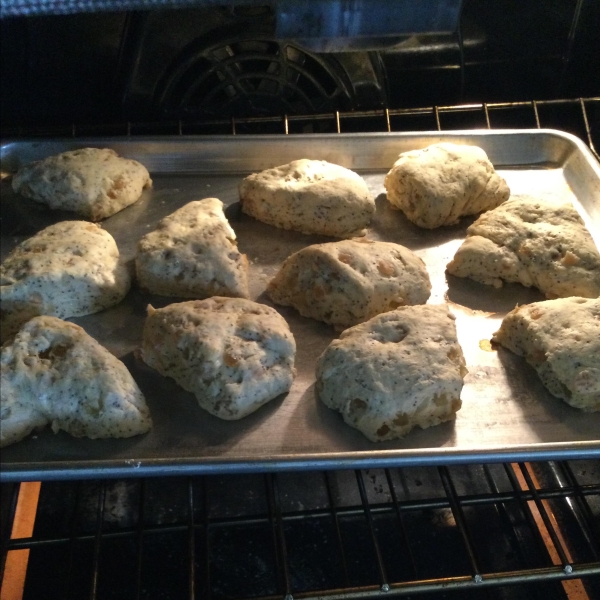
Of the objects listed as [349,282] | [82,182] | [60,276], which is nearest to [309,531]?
[349,282]

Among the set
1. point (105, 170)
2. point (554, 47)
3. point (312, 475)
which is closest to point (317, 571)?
point (312, 475)

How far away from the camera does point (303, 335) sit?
1.77m

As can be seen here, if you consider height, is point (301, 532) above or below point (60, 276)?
below

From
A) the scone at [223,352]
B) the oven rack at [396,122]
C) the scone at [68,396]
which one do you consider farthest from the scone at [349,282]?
the oven rack at [396,122]

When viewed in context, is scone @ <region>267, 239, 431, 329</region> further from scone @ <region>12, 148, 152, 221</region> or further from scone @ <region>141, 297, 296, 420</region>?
scone @ <region>12, 148, 152, 221</region>

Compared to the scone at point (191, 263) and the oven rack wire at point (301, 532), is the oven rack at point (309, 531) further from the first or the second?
the scone at point (191, 263)

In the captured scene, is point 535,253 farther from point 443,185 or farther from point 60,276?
point 60,276

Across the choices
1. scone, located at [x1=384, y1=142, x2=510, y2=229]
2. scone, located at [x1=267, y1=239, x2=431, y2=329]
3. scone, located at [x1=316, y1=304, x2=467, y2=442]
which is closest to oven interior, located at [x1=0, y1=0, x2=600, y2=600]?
scone, located at [x1=316, y1=304, x2=467, y2=442]

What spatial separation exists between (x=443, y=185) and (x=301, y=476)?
971 millimetres

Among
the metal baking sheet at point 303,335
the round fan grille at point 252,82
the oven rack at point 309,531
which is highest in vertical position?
the round fan grille at point 252,82

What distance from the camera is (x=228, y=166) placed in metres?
2.26

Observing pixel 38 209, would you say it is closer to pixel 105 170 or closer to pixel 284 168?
pixel 105 170

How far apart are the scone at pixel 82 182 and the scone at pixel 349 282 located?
626 mm

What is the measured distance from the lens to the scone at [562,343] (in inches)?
61.4
